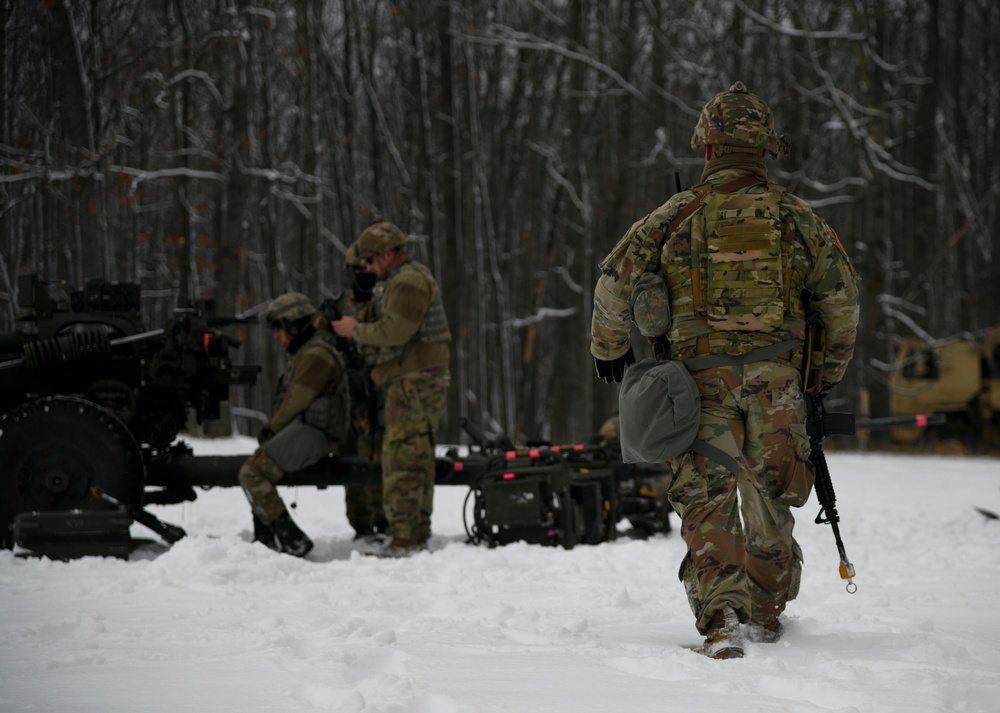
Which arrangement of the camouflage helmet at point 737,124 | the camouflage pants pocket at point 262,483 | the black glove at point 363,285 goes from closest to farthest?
the camouflage helmet at point 737,124 → the camouflage pants pocket at point 262,483 → the black glove at point 363,285

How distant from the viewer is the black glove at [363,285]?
751cm

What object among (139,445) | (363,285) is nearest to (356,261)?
(363,285)

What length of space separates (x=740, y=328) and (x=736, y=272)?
0.22 m

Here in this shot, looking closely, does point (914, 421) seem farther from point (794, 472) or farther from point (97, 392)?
point (97, 392)

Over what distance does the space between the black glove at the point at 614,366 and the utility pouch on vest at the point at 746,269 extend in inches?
17.4

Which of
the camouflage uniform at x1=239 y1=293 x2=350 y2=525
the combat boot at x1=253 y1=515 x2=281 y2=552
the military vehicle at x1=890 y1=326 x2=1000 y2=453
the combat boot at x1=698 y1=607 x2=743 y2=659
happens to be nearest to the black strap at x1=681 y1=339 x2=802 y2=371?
the combat boot at x1=698 y1=607 x2=743 y2=659

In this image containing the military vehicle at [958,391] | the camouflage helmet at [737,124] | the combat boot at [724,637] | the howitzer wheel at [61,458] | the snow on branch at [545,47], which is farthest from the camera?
the military vehicle at [958,391]

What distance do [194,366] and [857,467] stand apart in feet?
30.3

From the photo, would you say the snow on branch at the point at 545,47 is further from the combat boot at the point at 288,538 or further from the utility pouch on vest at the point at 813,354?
the utility pouch on vest at the point at 813,354

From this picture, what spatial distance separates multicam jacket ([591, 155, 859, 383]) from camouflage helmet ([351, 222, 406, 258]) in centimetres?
317

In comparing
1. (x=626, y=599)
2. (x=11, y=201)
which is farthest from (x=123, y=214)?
(x=626, y=599)

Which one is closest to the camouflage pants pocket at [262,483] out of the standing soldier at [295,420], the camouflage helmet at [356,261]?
the standing soldier at [295,420]

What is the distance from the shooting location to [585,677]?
347 centimetres

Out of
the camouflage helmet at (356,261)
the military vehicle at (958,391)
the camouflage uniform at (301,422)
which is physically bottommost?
the military vehicle at (958,391)
